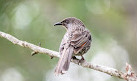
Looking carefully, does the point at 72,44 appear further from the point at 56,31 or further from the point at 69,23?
the point at 56,31

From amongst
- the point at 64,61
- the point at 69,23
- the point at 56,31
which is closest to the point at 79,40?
the point at 64,61

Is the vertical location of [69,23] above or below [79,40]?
above

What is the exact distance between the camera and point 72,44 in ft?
21.6

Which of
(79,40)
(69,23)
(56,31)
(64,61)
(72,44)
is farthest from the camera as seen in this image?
(56,31)

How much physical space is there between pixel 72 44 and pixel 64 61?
522 millimetres

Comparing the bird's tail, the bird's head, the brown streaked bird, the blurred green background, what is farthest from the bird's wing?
the blurred green background

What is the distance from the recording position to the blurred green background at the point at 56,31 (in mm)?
11234

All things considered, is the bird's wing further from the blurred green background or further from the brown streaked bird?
the blurred green background

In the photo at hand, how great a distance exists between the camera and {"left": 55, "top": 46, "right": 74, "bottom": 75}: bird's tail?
5.93 m

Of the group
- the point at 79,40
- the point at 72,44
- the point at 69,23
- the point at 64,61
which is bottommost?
the point at 64,61

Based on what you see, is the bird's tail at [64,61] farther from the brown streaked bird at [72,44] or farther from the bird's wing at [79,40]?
the bird's wing at [79,40]

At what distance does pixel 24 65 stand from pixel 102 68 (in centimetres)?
617

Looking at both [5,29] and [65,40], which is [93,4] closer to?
[5,29]

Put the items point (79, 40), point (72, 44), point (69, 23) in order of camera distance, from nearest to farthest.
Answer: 1. point (72, 44)
2. point (79, 40)
3. point (69, 23)
